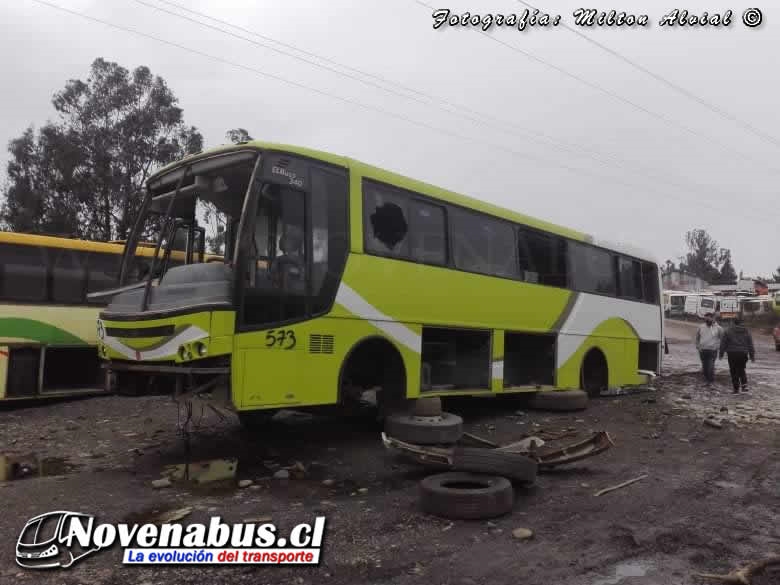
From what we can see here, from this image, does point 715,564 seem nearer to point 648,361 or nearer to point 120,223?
point 648,361

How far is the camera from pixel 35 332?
33.7ft

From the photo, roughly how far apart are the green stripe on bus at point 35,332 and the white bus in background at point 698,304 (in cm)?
4934

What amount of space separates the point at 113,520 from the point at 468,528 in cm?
266

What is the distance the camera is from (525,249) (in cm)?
1003

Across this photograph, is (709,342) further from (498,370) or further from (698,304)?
(698,304)

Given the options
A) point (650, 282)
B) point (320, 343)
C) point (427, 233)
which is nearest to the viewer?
point (320, 343)

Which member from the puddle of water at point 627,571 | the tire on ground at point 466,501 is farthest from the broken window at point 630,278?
the puddle of water at point 627,571

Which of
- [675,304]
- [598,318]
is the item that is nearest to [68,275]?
[598,318]

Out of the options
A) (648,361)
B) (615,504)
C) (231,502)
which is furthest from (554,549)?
(648,361)

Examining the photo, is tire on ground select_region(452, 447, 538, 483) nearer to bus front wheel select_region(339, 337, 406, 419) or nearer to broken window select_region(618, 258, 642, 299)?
bus front wheel select_region(339, 337, 406, 419)

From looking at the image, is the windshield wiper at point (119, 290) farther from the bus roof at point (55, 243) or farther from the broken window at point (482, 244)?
the bus roof at point (55, 243)

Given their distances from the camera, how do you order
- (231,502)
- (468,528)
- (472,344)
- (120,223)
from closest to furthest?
1. (468,528)
2. (231,502)
3. (472,344)
4. (120,223)

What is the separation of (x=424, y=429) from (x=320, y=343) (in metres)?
1.59

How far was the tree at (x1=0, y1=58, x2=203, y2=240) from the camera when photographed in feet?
85.8
